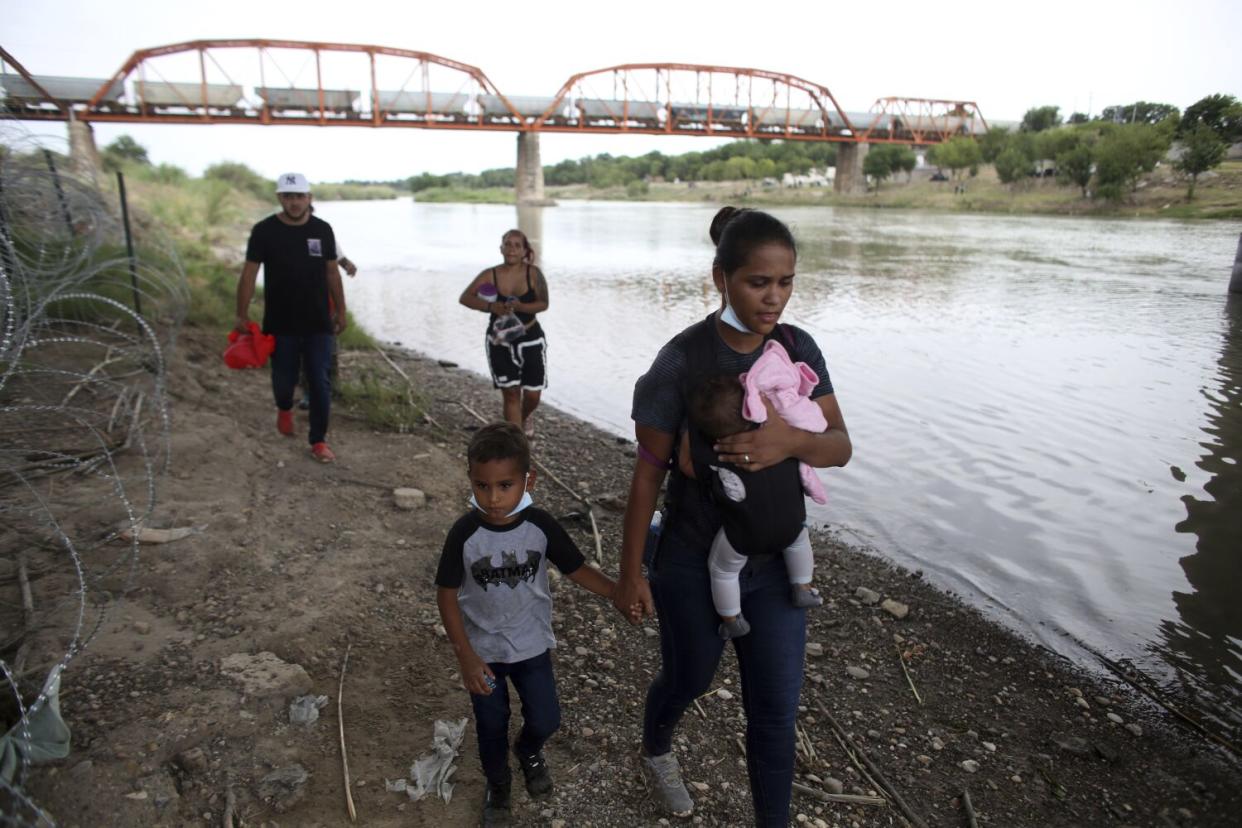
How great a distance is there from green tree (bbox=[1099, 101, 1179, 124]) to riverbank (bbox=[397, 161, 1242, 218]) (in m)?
1.44

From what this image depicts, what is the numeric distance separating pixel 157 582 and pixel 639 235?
124ft

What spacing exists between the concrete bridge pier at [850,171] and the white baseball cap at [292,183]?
8114 centimetres

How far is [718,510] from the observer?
7.18 ft

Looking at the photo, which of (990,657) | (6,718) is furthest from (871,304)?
(6,718)

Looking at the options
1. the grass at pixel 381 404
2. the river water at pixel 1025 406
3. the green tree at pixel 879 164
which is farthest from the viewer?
the green tree at pixel 879 164

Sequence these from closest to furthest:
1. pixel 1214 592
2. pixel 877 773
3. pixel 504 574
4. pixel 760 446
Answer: pixel 760 446 → pixel 504 574 → pixel 877 773 → pixel 1214 592

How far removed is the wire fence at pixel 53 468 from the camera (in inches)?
101

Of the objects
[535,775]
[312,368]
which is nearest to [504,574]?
[535,775]

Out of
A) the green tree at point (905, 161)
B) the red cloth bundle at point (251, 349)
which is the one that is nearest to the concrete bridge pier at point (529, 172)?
the green tree at point (905, 161)

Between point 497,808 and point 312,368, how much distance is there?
12.8 ft

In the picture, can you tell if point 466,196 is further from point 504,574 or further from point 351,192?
point 504,574

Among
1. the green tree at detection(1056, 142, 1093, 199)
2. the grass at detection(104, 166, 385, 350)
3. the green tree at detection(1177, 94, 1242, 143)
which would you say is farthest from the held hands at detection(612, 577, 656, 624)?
the green tree at detection(1056, 142, 1093, 199)

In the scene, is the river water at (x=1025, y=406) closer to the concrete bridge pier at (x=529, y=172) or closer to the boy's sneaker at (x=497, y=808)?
the boy's sneaker at (x=497, y=808)

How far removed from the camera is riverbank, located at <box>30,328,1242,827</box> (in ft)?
8.82
